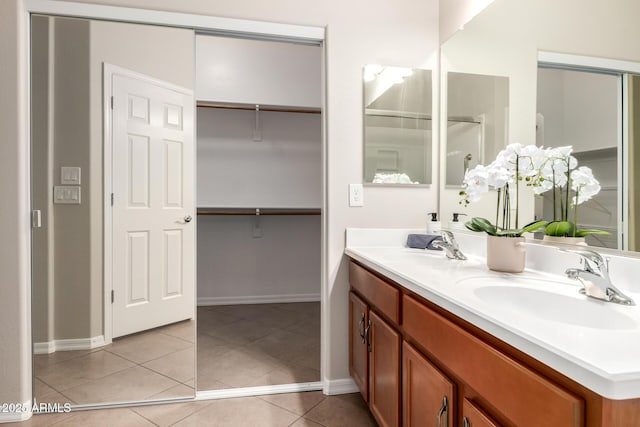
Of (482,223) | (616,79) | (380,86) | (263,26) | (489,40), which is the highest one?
(263,26)

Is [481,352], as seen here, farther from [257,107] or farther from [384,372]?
[257,107]

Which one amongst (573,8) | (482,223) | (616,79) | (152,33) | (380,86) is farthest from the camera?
(380,86)

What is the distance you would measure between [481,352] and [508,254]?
1.91ft

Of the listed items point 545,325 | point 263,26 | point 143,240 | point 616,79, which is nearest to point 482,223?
point 616,79

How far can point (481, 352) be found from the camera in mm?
761

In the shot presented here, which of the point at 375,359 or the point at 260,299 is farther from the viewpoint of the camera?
the point at 260,299

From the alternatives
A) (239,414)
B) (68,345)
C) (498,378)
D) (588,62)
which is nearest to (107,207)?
A: (68,345)

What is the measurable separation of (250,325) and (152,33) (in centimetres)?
215

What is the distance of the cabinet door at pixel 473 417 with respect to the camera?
0.75 metres

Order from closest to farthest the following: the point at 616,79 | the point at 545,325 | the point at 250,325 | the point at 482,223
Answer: the point at 545,325 < the point at 616,79 < the point at 482,223 < the point at 250,325

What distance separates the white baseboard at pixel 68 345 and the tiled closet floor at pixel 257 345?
0.58m

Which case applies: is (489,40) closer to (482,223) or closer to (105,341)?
(482,223)

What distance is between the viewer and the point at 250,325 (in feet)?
9.35

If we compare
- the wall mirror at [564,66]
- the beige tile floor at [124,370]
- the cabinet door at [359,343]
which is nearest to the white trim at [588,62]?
the wall mirror at [564,66]
